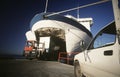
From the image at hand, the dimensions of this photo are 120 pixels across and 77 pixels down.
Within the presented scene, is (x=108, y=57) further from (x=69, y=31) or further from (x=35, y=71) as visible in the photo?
(x=69, y=31)

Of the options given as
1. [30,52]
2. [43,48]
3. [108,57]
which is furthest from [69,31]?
[108,57]

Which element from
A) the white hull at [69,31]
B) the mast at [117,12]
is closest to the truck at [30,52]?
the white hull at [69,31]

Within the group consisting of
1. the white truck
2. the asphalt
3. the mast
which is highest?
the mast

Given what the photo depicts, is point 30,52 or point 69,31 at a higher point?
point 69,31

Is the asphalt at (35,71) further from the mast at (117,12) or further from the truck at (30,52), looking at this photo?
the truck at (30,52)

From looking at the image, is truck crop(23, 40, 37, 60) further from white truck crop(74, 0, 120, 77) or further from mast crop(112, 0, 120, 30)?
mast crop(112, 0, 120, 30)

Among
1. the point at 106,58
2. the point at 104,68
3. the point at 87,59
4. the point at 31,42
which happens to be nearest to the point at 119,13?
the point at 106,58

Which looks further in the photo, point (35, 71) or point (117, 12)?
point (35, 71)

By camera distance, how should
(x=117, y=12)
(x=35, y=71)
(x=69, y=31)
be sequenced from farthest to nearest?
1. (x=69, y=31)
2. (x=35, y=71)
3. (x=117, y=12)

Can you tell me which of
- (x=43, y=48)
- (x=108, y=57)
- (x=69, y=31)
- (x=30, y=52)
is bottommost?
(x=108, y=57)

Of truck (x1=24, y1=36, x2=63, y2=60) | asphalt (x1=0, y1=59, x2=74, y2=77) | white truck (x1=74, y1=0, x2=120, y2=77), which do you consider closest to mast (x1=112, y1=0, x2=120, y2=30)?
white truck (x1=74, y1=0, x2=120, y2=77)

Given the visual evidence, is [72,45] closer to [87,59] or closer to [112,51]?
[87,59]

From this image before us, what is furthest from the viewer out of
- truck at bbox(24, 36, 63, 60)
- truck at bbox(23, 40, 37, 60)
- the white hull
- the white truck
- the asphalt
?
truck at bbox(24, 36, 63, 60)

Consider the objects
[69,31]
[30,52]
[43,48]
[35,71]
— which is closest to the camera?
[35,71]
